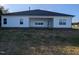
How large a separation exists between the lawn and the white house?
9cm

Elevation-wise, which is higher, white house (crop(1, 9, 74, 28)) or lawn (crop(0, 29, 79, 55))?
white house (crop(1, 9, 74, 28))

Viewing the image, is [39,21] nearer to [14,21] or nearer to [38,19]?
[38,19]

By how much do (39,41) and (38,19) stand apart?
364mm

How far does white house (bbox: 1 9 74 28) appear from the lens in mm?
4375

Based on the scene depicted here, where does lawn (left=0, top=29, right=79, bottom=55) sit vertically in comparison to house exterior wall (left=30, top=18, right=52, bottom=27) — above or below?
below

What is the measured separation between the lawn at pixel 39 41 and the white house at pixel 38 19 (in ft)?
0.30

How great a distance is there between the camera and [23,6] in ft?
14.5

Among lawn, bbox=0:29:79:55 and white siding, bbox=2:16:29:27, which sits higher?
white siding, bbox=2:16:29:27

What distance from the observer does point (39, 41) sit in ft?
14.5

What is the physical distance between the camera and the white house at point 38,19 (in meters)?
4.38

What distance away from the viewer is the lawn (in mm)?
4355

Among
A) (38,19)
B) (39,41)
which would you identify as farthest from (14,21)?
(39,41)
